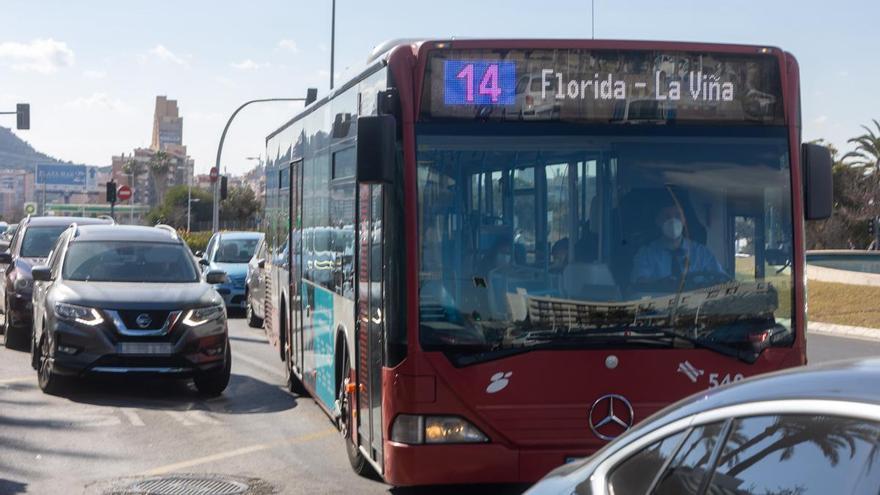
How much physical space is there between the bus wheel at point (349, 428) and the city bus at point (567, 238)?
4.18 ft

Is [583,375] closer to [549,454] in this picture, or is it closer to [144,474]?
[549,454]

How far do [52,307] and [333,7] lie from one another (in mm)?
28285

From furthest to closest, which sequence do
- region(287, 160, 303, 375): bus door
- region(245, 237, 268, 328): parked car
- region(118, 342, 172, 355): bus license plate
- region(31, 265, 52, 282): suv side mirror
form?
region(245, 237, 268, 328): parked car < region(31, 265, 52, 282): suv side mirror < region(118, 342, 172, 355): bus license plate < region(287, 160, 303, 375): bus door

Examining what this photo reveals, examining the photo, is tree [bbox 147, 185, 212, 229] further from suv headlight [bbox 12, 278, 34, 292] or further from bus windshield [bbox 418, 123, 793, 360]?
bus windshield [bbox 418, 123, 793, 360]

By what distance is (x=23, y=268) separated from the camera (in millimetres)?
18594

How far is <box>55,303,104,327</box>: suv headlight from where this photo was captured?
13211mm

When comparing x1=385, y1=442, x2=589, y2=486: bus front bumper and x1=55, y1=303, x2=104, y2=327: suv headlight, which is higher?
x1=55, y1=303, x2=104, y2=327: suv headlight

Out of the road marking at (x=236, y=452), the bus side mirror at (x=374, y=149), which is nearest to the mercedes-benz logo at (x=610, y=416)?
the bus side mirror at (x=374, y=149)

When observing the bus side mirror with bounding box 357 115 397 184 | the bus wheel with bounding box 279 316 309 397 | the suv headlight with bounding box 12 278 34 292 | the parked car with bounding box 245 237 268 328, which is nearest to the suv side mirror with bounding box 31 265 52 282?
the bus wheel with bounding box 279 316 309 397

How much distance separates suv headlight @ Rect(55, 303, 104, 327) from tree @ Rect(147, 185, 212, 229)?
88.0 meters

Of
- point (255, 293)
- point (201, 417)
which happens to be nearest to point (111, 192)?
point (255, 293)

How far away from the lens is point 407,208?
7.39 metres

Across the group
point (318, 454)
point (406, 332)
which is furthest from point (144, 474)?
point (406, 332)

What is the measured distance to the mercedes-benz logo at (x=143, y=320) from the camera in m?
13.2
